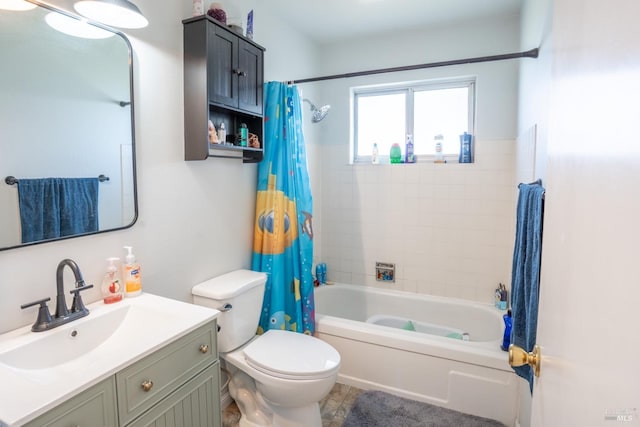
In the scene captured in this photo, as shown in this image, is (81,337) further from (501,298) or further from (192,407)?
(501,298)

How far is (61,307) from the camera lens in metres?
1.21

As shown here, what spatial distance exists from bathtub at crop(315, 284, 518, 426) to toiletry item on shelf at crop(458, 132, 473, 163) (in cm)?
115

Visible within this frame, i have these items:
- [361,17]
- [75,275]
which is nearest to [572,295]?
[75,275]

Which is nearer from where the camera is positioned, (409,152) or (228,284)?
(228,284)

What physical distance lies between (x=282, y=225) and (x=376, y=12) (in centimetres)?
170

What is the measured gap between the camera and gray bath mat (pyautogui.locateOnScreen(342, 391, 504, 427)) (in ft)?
6.43

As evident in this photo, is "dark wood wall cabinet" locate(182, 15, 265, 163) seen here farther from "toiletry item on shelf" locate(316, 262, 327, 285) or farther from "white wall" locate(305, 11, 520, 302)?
"toiletry item on shelf" locate(316, 262, 327, 285)

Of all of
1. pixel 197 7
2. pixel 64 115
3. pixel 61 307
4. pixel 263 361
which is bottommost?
pixel 263 361

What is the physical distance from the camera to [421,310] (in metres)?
2.91

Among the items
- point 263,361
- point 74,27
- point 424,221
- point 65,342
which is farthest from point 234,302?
point 424,221

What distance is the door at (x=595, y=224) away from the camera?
0.35 meters

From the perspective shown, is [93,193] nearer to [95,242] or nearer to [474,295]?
[95,242]

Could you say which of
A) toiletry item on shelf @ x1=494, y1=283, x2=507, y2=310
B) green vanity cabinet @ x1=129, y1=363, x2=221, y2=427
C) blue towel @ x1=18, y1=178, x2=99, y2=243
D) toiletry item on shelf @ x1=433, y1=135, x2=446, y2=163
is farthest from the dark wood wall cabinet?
toiletry item on shelf @ x1=494, y1=283, x2=507, y2=310

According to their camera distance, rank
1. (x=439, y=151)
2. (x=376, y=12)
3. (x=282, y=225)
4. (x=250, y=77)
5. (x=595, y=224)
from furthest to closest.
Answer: (x=439, y=151), (x=376, y=12), (x=282, y=225), (x=250, y=77), (x=595, y=224)
